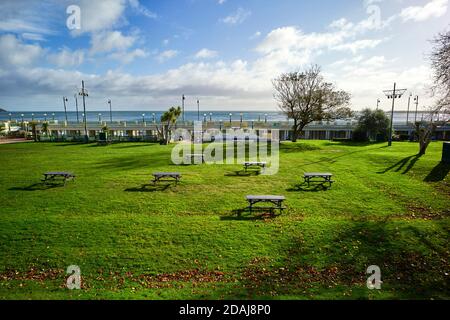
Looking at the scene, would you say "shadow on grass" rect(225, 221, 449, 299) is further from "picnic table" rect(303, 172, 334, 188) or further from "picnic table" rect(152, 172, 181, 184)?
"picnic table" rect(152, 172, 181, 184)

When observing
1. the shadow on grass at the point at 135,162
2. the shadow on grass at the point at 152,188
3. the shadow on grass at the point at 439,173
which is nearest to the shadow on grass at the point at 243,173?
the shadow on grass at the point at 152,188

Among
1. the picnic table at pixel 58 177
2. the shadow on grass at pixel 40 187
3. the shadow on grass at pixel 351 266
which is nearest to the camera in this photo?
the shadow on grass at pixel 351 266

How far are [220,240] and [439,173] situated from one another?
17.4m

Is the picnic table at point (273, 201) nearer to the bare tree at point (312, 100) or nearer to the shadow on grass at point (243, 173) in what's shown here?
the shadow on grass at point (243, 173)

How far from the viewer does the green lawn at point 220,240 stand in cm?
695

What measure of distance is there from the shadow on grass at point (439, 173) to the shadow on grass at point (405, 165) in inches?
58.6

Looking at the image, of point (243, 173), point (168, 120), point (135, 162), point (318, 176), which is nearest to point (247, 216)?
point (318, 176)

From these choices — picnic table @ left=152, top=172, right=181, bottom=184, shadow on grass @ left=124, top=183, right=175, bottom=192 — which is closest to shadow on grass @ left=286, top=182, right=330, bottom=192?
picnic table @ left=152, top=172, right=181, bottom=184

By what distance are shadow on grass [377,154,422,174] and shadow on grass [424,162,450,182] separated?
4.88ft

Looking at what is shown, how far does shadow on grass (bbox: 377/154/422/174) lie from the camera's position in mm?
19600

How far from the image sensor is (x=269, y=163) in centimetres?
2267

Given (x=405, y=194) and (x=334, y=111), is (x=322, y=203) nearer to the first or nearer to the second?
(x=405, y=194)

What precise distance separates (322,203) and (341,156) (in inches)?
604

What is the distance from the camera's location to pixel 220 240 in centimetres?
928
